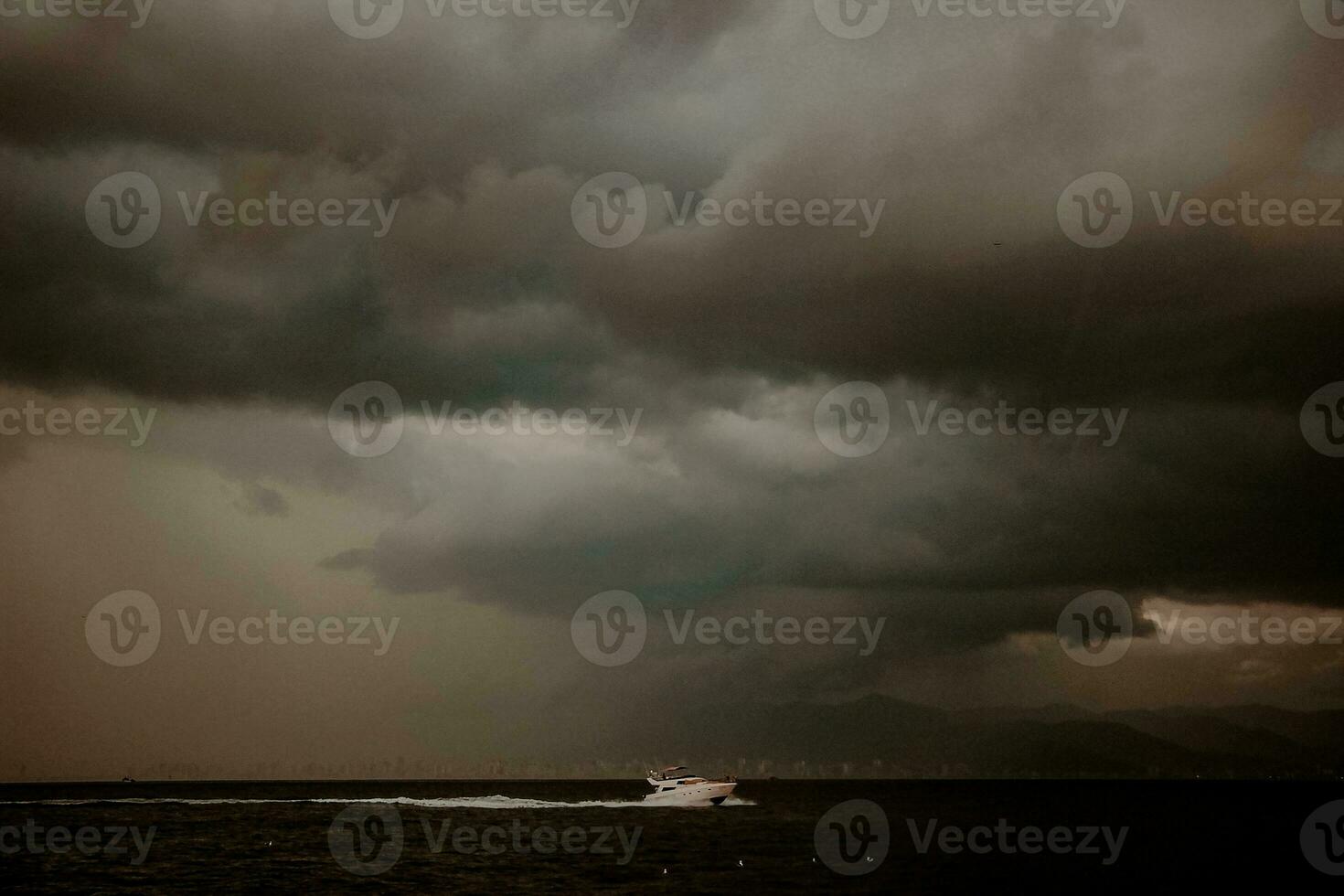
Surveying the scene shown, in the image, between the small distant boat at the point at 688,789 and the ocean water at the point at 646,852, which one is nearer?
the ocean water at the point at 646,852

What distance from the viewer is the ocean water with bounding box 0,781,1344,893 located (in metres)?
61.4

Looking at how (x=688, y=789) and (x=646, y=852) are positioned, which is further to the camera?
(x=688, y=789)

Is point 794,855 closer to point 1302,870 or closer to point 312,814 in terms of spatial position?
point 1302,870

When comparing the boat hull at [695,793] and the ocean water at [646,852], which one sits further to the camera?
the boat hull at [695,793]

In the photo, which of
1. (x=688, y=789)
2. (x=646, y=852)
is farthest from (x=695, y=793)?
(x=646, y=852)

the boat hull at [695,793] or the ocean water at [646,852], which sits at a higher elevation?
the boat hull at [695,793]

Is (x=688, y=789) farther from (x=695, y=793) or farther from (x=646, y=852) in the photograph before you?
(x=646, y=852)

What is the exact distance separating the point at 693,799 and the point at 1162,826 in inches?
2369

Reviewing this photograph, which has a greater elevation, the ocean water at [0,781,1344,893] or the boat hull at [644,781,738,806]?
the boat hull at [644,781,738,806]

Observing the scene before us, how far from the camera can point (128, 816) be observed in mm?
132750

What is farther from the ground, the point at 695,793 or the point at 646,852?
the point at 695,793

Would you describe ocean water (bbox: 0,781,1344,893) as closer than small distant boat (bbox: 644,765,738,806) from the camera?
Yes

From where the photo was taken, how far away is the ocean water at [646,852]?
61363mm

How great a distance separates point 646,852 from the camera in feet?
261
